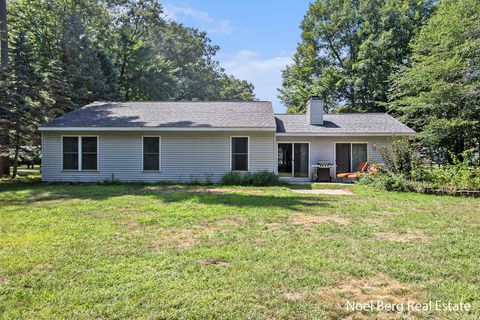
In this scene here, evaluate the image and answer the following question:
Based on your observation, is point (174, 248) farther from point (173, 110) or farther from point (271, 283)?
point (173, 110)

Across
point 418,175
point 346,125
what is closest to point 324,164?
point 346,125

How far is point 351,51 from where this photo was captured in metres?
25.7

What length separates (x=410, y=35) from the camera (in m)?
22.3

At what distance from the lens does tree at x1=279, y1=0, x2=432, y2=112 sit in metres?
22.2

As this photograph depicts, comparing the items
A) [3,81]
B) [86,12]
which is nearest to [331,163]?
[3,81]

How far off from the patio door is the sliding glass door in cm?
143

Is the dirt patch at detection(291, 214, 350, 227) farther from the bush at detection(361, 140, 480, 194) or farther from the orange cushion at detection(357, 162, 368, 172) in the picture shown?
the orange cushion at detection(357, 162, 368, 172)

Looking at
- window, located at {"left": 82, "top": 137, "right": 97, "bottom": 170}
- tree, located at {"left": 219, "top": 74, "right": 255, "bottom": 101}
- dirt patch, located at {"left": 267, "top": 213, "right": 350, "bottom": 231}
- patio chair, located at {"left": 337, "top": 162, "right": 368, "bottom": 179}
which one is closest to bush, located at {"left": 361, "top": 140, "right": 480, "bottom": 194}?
patio chair, located at {"left": 337, "top": 162, "right": 368, "bottom": 179}

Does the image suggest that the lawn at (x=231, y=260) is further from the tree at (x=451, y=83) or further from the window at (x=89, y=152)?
the tree at (x=451, y=83)

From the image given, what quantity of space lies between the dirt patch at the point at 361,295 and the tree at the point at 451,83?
1395cm

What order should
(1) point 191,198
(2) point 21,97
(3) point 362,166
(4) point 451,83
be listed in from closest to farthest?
(1) point 191,198, (2) point 21,97, (3) point 362,166, (4) point 451,83

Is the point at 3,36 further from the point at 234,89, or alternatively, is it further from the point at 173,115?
the point at 234,89

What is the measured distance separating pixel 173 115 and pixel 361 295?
483 inches

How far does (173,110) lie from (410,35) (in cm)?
1824
